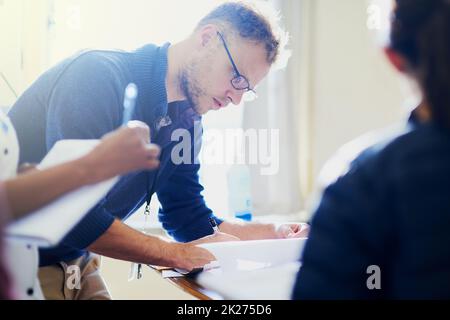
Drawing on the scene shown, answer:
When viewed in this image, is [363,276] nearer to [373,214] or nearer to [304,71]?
[373,214]

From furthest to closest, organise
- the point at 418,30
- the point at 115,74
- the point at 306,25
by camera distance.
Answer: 1. the point at 306,25
2. the point at 115,74
3. the point at 418,30

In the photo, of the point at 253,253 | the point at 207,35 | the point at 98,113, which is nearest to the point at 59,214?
the point at 98,113

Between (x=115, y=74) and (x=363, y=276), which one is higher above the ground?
(x=115, y=74)

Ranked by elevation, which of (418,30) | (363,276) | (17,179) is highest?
(418,30)

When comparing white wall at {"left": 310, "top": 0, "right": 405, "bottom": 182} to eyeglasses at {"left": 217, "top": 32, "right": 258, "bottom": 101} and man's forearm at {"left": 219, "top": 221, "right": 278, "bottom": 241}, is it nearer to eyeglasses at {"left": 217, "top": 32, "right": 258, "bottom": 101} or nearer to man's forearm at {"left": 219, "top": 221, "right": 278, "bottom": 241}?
eyeglasses at {"left": 217, "top": 32, "right": 258, "bottom": 101}

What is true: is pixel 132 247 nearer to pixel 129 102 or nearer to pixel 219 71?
pixel 129 102

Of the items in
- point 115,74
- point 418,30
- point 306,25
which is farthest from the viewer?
point 306,25

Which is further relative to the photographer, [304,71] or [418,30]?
[304,71]

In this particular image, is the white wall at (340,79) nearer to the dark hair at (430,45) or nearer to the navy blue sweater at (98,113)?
the navy blue sweater at (98,113)

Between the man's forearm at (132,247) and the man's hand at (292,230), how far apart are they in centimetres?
34

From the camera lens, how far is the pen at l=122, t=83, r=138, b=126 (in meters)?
0.63

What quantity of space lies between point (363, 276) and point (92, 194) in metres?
0.29

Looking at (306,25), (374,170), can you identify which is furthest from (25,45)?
(374,170)

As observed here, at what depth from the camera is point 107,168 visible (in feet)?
1.55
